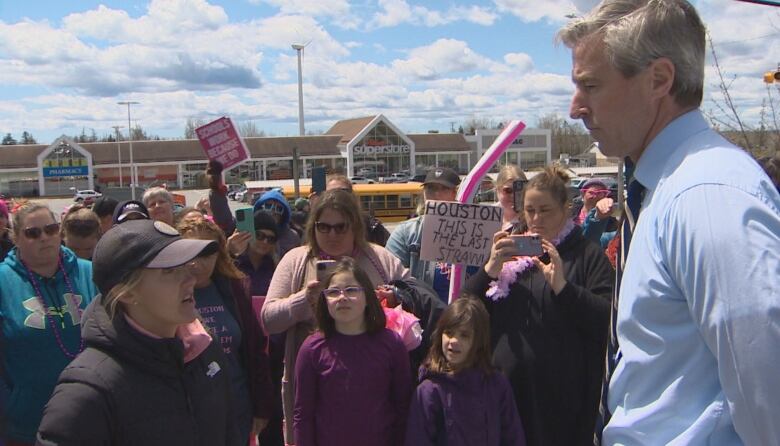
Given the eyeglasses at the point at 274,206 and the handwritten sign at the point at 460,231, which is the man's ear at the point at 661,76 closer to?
the handwritten sign at the point at 460,231

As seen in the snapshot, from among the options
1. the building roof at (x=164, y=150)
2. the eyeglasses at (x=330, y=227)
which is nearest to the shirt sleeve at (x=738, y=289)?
the eyeglasses at (x=330, y=227)

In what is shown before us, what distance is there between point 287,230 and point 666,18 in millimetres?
4377

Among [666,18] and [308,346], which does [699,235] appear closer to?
[666,18]

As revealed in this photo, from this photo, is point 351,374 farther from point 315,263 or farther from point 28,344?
point 28,344

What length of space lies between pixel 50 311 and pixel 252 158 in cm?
6353

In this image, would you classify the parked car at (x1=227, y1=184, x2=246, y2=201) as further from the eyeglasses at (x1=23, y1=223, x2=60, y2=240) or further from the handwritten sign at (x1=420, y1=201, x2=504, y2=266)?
the handwritten sign at (x1=420, y1=201, x2=504, y2=266)

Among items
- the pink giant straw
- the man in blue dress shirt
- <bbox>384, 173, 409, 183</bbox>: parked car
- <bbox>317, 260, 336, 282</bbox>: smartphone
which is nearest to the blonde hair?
<bbox>317, 260, 336, 282</bbox>: smartphone

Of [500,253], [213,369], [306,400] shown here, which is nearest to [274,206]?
[306,400]

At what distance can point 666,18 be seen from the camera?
152 centimetres

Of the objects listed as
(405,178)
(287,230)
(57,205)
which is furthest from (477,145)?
(287,230)

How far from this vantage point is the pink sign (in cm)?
593

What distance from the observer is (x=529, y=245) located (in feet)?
10.5

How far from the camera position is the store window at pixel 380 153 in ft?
237

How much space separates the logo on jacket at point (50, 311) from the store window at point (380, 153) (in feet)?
221
